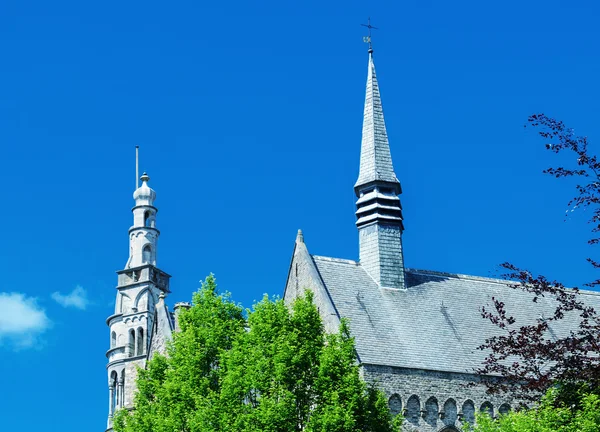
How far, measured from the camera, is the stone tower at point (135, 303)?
182 feet

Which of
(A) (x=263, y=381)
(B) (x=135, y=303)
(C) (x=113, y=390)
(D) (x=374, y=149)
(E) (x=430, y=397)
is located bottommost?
(A) (x=263, y=381)

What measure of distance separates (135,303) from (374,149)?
1743 centimetres

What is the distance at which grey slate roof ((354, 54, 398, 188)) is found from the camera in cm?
4691

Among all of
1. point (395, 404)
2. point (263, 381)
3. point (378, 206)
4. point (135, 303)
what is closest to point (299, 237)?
point (378, 206)

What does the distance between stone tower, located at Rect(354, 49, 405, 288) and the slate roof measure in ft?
2.31

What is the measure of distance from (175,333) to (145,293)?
20.3m

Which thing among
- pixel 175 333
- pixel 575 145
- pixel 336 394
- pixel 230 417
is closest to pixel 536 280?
pixel 575 145

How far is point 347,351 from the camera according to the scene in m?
32.5

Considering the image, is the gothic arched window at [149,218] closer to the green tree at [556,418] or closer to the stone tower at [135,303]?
the stone tower at [135,303]

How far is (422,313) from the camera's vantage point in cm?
4259

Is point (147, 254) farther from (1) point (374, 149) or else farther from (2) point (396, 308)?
(2) point (396, 308)

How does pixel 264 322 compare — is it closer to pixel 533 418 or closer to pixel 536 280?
pixel 533 418

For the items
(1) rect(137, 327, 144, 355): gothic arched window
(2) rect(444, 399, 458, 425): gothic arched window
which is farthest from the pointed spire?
(1) rect(137, 327, 144, 355): gothic arched window

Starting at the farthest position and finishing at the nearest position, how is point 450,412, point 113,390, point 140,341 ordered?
point 113,390, point 140,341, point 450,412
